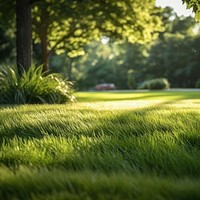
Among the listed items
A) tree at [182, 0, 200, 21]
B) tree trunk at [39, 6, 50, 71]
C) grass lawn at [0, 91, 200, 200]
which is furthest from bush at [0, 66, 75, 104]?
tree trunk at [39, 6, 50, 71]

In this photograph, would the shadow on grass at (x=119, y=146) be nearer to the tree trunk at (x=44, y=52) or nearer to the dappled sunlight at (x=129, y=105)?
the dappled sunlight at (x=129, y=105)

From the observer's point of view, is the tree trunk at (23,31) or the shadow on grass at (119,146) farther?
the tree trunk at (23,31)

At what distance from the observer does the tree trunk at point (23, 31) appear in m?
12.2

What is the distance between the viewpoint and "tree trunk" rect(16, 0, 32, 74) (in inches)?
480

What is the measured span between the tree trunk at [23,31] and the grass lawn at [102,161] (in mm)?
6805

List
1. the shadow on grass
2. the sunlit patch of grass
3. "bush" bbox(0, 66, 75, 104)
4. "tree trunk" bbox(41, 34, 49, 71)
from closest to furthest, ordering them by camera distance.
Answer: the shadow on grass, "bush" bbox(0, 66, 75, 104), the sunlit patch of grass, "tree trunk" bbox(41, 34, 49, 71)

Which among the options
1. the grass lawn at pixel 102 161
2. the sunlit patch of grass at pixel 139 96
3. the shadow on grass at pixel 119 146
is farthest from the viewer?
the sunlit patch of grass at pixel 139 96

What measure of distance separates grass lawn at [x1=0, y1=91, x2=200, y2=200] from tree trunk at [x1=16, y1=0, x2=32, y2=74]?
268 inches

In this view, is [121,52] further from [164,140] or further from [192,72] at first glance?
[164,140]

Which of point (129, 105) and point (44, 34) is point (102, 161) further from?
point (44, 34)

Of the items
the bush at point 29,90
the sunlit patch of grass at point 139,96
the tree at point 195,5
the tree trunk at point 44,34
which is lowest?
the sunlit patch of grass at point 139,96

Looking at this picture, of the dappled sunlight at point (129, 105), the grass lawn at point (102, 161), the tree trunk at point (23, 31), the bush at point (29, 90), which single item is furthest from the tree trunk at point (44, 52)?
the grass lawn at point (102, 161)

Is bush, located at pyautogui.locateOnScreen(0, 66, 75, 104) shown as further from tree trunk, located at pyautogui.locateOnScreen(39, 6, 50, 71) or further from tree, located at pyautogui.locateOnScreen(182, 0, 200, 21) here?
tree trunk, located at pyautogui.locateOnScreen(39, 6, 50, 71)

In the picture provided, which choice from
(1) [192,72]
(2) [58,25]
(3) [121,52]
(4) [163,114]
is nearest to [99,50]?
(3) [121,52]
